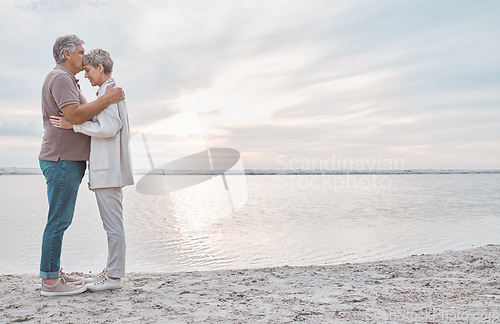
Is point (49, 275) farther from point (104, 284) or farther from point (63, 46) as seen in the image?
point (63, 46)

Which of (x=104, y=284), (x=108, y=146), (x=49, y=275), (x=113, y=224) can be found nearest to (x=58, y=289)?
(x=49, y=275)

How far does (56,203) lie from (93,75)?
39.5 inches

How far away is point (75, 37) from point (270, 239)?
3.86m

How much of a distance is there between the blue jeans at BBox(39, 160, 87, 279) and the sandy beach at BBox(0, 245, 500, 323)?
0.86 feet

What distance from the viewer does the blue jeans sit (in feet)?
9.21

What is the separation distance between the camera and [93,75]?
9.76 feet

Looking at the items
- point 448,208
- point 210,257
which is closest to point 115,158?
point 210,257

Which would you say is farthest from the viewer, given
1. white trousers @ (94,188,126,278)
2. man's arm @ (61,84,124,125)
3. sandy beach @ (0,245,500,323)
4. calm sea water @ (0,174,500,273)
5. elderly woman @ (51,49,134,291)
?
calm sea water @ (0,174,500,273)

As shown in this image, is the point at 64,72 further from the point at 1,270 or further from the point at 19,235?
the point at 19,235

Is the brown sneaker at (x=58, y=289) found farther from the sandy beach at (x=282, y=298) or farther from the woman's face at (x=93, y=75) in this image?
the woman's face at (x=93, y=75)

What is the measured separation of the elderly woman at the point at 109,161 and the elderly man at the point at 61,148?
77 mm

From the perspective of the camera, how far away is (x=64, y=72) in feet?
9.21

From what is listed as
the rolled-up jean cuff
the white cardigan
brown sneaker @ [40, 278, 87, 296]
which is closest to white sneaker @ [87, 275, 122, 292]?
brown sneaker @ [40, 278, 87, 296]

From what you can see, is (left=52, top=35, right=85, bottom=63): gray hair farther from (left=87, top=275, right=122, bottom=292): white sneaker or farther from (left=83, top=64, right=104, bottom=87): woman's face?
(left=87, top=275, right=122, bottom=292): white sneaker
